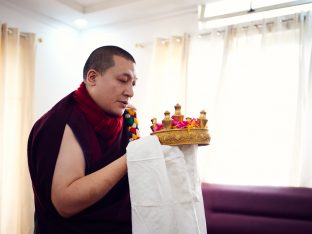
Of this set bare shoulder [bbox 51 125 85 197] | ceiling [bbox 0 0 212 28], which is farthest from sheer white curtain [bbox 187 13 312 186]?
bare shoulder [bbox 51 125 85 197]

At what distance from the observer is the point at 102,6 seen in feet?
10.6

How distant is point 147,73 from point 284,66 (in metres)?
1.50

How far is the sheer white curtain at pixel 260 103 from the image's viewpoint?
8.42ft

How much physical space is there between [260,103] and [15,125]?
93.9 inches

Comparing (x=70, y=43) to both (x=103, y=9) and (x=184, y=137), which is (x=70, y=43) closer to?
(x=103, y=9)

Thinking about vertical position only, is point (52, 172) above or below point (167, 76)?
below

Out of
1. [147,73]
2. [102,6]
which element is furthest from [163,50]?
[102,6]

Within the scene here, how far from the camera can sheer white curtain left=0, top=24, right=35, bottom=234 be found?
9.44ft

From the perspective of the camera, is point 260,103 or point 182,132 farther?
point 260,103

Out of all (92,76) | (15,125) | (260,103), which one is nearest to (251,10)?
(260,103)

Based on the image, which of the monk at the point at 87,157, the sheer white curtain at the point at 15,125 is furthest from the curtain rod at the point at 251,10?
the monk at the point at 87,157

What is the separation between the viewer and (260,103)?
2762 mm

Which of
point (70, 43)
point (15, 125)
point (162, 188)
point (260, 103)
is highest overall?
point (70, 43)

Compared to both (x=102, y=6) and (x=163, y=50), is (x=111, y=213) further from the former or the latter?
(x=102, y=6)
